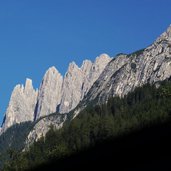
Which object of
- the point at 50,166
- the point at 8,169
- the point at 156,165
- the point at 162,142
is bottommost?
the point at 156,165

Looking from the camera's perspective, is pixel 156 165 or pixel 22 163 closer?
pixel 156 165

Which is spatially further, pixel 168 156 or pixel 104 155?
pixel 104 155

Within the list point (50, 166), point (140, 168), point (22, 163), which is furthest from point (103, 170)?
point (22, 163)

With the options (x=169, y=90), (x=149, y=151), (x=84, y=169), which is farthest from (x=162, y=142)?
(x=169, y=90)

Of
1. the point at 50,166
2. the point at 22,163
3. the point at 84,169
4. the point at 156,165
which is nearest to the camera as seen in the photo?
the point at 156,165

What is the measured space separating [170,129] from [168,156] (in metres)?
3.75

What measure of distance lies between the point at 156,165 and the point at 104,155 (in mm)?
4492

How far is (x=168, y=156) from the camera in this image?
14.9 metres

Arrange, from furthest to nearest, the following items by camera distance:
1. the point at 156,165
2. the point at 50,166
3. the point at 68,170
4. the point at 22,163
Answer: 1. the point at 22,163
2. the point at 50,166
3. the point at 68,170
4. the point at 156,165

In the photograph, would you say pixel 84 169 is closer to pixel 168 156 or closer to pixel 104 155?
pixel 104 155

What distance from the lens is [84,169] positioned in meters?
17.9

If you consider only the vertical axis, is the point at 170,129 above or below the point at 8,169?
below

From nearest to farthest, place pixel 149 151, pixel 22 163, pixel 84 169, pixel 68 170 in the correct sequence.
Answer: pixel 149 151 → pixel 84 169 → pixel 68 170 → pixel 22 163

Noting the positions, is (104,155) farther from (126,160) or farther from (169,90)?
(169,90)
